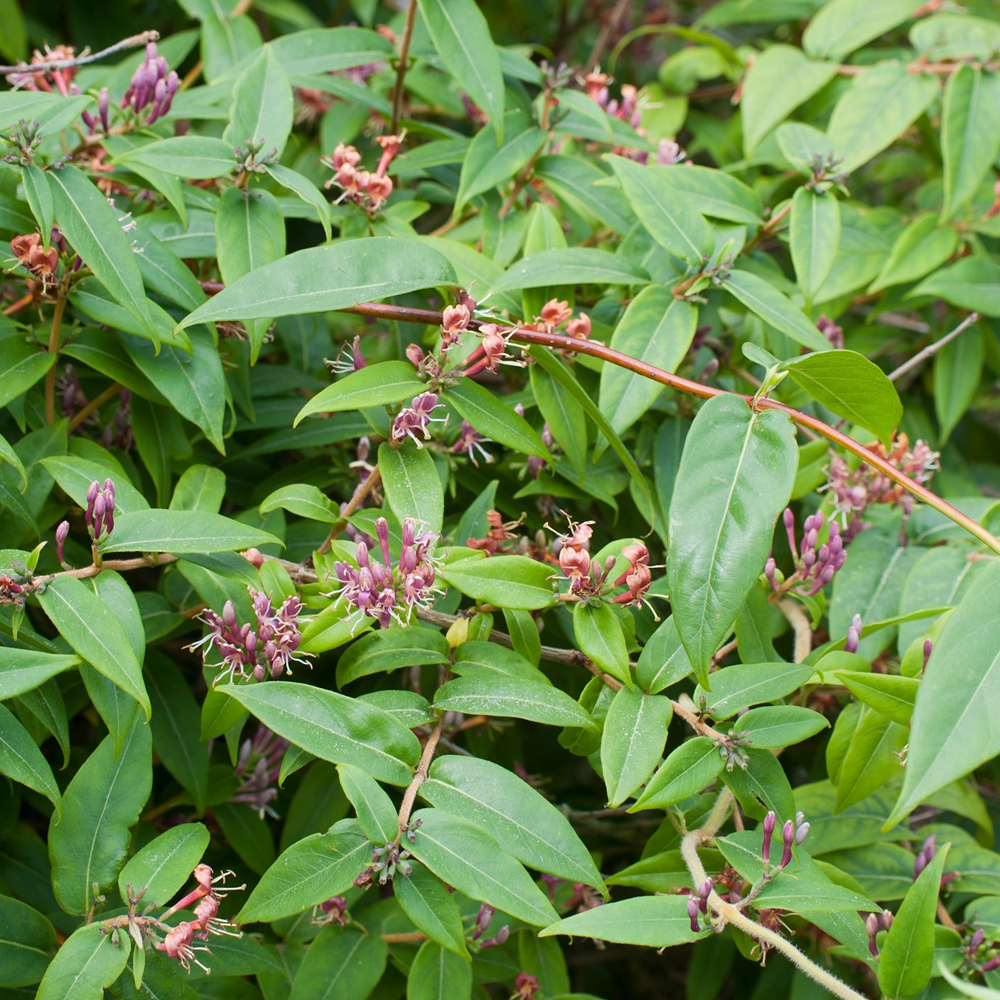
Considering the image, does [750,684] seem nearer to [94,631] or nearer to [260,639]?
[260,639]

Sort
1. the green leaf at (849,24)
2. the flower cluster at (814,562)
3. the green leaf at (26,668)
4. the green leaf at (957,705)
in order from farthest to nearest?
the green leaf at (849,24) < the flower cluster at (814,562) < the green leaf at (26,668) < the green leaf at (957,705)

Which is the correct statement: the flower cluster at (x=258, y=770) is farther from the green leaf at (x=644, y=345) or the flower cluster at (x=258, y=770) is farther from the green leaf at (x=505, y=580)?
the green leaf at (x=644, y=345)

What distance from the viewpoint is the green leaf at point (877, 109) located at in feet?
5.55

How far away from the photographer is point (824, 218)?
143 centimetres

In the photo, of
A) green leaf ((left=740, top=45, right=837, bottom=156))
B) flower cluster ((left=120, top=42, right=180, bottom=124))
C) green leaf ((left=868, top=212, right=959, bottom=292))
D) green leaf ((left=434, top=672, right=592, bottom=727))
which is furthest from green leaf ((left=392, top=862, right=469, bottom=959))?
green leaf ((left=740, top=45, right=837, bottom=156))

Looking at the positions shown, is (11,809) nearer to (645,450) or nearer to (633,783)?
(633,783)

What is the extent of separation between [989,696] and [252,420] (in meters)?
0.97

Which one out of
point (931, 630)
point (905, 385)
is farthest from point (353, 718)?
point (905, 385)

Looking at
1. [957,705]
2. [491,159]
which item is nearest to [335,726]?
[957,705]

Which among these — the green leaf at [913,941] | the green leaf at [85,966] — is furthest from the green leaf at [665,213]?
the green leaf at [85,966]

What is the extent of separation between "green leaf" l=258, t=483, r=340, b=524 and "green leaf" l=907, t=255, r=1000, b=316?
1174mm

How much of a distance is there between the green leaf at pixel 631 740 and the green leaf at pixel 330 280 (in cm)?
50

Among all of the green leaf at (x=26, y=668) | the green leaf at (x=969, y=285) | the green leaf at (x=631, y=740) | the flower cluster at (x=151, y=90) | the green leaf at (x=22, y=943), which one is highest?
the flower cluster at (x=151, y=90)

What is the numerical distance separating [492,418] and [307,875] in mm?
514
